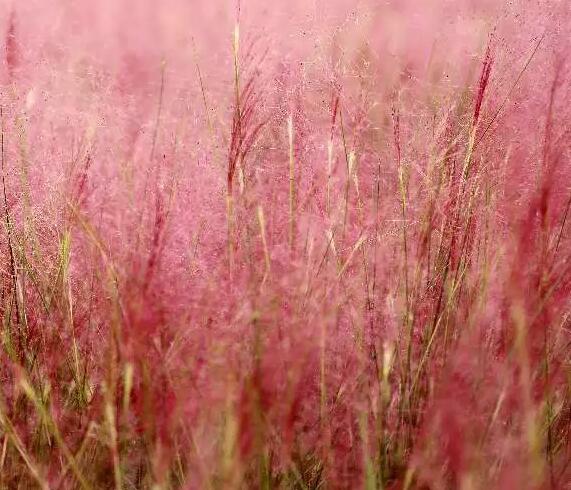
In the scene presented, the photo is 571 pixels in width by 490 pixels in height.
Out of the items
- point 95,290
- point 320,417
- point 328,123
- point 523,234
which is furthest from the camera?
point 328,123

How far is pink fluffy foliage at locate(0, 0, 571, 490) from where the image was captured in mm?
784

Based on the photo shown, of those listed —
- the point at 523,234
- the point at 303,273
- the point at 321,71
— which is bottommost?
the point at 303,273

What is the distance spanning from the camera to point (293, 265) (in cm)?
A: 95

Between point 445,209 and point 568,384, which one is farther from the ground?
point 445,209

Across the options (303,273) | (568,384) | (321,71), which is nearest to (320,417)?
(303,273)

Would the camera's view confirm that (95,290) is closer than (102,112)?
Yes

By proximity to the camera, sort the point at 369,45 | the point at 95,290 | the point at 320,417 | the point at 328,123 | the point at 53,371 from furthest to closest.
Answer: the point at 369,45
the point at 328,123
the point at 95,290
the point at 53,371
the point at 320,417

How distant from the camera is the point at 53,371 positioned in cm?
100

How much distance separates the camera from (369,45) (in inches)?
58.3

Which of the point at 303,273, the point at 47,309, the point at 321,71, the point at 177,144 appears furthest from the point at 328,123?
the point at 47,309

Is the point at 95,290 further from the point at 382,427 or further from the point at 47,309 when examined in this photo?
the point at 382,427

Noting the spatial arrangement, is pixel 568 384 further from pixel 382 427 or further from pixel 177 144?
pixel 177 144

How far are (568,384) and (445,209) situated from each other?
0.28 metres

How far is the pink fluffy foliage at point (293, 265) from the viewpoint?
784 mm
